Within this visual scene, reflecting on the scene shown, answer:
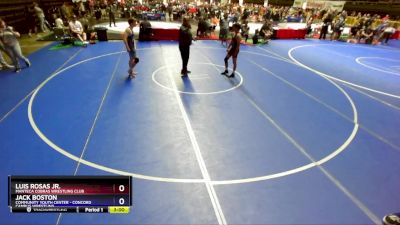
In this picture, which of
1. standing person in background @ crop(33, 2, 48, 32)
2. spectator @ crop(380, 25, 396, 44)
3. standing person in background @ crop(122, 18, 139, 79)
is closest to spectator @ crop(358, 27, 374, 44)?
spectator @ crop(380, 25, 396, 44)

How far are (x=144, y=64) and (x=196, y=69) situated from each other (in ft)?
8.30

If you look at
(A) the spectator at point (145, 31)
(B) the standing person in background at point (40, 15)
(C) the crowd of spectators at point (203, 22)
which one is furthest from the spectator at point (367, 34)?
(B) the standing person in background at point (40, 15)

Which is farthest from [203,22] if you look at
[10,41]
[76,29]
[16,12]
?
[16,12]

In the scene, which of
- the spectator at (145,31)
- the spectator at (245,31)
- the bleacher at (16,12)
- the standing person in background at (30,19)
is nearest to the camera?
the bleacher at (16,12)

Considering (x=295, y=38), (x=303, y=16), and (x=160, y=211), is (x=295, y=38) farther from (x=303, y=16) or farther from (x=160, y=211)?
(x=160, y=211)

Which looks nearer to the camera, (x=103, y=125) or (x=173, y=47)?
(x=103, y=125)

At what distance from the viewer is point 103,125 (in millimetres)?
6758

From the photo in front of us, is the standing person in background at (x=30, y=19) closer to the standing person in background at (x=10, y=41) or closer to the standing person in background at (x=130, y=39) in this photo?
the standing person in background at (x=10, y=41)

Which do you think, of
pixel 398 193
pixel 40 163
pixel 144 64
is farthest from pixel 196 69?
pixel 398 193

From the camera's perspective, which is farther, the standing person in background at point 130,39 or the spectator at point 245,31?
the spectator at point 245,31
